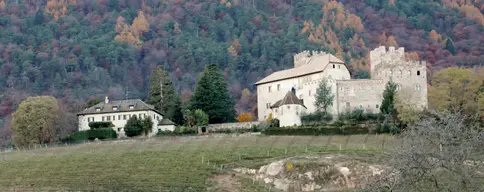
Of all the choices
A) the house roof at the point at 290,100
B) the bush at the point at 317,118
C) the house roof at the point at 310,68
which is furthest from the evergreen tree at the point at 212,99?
the bush at the point at 317,118

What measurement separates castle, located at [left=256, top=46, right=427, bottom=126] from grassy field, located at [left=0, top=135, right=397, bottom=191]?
8159 mm

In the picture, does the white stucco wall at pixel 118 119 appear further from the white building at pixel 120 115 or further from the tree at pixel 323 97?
the tree at pixel 323 97

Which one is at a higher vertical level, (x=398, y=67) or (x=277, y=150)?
(x=398, y=67)

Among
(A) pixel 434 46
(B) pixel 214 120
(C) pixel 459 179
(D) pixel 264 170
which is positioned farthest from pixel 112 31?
(C) pixel 459 179

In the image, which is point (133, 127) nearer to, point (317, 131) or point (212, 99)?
point (212, 99)

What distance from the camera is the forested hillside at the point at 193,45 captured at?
15762cm

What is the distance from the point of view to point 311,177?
5497cm

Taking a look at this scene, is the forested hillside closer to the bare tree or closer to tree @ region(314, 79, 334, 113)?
tree @ region(314, 79, 334, 113)

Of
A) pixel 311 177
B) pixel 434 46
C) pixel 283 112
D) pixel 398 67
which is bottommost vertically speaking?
pixel 311 177

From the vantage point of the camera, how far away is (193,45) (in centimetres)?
17725

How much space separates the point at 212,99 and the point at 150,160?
2572cm

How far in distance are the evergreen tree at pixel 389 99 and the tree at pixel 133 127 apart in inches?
1089

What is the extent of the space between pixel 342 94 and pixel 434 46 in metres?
105

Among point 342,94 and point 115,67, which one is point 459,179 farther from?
point 115,67
